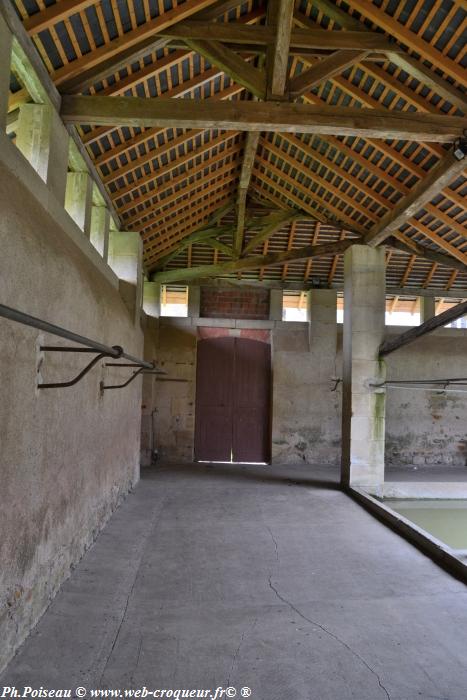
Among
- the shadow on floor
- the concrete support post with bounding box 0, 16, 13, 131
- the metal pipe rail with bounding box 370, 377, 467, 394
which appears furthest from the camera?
the shadow on floor

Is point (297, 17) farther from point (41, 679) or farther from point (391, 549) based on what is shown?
point (41, 679)

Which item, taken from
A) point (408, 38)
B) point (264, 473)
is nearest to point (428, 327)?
point (408, 38)

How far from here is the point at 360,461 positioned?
8070 millimetres

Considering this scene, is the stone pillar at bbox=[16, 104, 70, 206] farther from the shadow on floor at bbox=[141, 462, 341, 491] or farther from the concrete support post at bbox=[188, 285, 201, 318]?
the concrete support post at bbox=[188, 285, 201, 318]

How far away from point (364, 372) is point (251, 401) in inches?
145

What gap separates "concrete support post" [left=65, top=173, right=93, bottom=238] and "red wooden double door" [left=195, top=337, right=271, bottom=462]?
20.5ft

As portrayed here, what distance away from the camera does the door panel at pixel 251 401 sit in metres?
11.1

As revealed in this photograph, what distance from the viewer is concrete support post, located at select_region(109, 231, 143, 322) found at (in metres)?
7.38

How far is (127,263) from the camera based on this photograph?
7.49 meters

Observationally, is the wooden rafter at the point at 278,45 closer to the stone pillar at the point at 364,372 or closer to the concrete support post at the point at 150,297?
the stone pillar at the point at 364,372

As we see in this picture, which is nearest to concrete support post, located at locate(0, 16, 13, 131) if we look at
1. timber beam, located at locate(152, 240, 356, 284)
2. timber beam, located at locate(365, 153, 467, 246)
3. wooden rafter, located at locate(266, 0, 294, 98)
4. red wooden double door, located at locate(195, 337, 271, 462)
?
wooden rafter, located at locate(266, 0, 294, 98)

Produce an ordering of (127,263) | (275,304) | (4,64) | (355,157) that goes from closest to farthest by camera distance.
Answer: (4,64) → (355,157) → (127,263) → (275,304)

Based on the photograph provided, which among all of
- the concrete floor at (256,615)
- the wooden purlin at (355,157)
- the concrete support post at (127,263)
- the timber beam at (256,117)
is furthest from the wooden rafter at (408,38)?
the concrete floor at (256,615)

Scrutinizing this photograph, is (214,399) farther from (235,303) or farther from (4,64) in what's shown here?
(4,64)
